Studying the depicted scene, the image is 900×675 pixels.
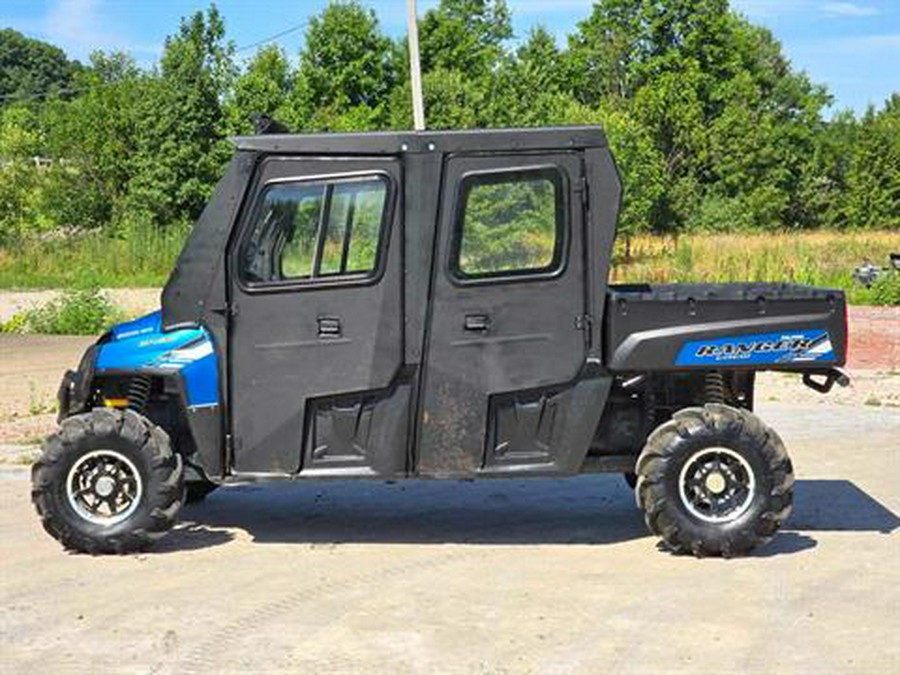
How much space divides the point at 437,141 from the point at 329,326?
119cm

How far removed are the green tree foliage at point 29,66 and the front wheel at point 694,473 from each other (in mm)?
165426

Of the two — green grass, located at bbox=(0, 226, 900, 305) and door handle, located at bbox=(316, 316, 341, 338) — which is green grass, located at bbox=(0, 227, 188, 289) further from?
door handle, located at bbox=(316, 316, 341, 338)

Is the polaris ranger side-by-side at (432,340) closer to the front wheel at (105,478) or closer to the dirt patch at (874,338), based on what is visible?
the front wheel at (105,478)

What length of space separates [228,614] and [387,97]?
5609 centimetres

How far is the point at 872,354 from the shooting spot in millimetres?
17984

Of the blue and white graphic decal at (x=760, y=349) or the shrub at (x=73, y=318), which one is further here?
the shrub at (x=73, y=318)

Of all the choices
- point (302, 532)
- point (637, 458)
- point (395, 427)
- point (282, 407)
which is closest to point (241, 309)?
point (282, 407)

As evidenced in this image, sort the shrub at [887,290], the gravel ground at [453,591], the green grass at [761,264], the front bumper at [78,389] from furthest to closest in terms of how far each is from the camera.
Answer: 1. the green grass at [761,264]
2. the shrub at [887,290]
3. the front bumper at [78,389]
4. the gravel ground at [453,591]

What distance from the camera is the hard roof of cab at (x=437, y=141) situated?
23.3ft

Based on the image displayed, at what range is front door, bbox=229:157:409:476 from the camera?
7098 mm

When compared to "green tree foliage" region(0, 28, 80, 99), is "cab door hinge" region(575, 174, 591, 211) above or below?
below

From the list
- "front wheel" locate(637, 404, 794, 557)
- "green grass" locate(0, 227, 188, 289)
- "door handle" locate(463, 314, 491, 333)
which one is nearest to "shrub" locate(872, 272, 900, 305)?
"green grass" locate(0, 227, 188, 289)

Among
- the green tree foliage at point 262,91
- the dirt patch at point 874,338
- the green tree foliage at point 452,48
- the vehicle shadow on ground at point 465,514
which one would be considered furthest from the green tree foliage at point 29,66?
the vehicle shadow on ground at point 465,514

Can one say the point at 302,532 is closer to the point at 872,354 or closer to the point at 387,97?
the point at 872,354
